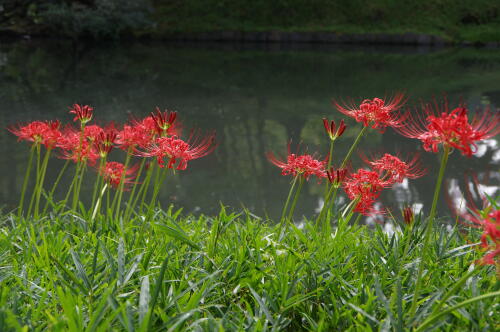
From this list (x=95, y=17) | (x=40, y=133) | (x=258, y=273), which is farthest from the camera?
A: (x=95, y=17)

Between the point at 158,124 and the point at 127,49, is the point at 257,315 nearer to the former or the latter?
the point at 158,124

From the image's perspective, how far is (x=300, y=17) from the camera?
21750mm

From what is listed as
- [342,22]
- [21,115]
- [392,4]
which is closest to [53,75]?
[21,115]

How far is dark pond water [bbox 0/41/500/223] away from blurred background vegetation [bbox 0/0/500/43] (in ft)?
6.72

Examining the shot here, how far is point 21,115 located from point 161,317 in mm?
6689

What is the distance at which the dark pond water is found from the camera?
15.5 feet

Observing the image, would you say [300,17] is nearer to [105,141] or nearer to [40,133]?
[40,133]

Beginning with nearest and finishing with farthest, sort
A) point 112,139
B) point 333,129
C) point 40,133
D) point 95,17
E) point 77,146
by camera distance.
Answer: point 333,129 → point 112,139 → point 40,133 → point 77,146 → point 95,17

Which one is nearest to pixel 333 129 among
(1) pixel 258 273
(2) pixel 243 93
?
(1) pixel 258 273

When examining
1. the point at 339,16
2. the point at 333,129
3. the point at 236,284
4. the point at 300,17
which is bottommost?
the point at 300,17

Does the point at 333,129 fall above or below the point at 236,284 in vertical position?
above

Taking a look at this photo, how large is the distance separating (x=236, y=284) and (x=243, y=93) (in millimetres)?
8193

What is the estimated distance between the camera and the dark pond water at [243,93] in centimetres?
474

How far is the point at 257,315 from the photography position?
156 centimetres
